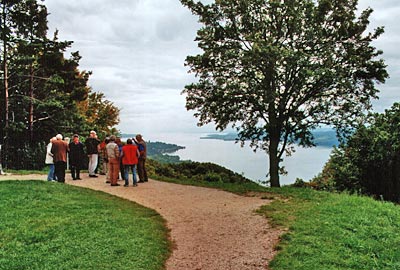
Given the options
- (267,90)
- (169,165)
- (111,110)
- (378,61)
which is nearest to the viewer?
(267,90)

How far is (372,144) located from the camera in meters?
19.1

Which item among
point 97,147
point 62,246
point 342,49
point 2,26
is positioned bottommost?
point 62,246

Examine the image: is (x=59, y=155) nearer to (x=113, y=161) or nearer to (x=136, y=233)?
(x=113, y=161)

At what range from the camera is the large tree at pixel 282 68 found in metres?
17.5

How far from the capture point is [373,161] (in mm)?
19109

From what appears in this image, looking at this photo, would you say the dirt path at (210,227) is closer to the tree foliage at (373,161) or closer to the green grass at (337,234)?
the green grass at (337,234)

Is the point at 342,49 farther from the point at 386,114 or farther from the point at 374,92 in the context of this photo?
the point at 386,114

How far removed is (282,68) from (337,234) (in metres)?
10.6

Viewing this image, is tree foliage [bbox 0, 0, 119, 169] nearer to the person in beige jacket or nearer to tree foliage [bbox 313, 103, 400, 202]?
the person in beige jacket

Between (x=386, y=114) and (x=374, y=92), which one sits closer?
(x=374, y=92)

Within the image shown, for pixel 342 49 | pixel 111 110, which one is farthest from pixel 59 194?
pixel 111 110

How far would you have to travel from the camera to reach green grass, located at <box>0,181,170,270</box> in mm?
6738

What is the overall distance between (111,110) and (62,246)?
31.9m

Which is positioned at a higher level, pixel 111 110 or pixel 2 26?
pixel 2 26
